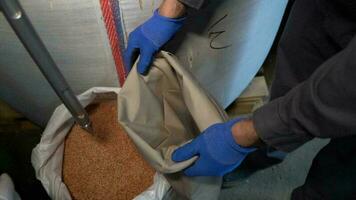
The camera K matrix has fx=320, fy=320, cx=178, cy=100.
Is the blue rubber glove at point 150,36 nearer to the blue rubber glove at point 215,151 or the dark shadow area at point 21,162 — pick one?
the blue rubber glove at point 215,151

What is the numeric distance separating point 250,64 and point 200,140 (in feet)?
1.50

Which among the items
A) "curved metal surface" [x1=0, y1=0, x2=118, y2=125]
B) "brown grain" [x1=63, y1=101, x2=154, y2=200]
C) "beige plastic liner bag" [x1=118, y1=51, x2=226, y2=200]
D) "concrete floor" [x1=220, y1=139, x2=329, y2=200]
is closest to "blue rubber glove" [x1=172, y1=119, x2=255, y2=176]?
"beige plastic liner bag" [x1=118, y1=51, x2=226, y2=200]

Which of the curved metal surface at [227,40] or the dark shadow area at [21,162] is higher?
the curved metal surface at [227,40]

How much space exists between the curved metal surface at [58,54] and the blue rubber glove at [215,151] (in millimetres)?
282

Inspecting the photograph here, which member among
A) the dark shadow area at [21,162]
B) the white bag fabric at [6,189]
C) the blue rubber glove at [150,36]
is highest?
the blue rubber glove at [150,36]

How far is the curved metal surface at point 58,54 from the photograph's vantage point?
23.5 inches

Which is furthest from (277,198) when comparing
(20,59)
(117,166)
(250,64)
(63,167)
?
(20,59)

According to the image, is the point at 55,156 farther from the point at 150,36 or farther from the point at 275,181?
the point at 275,181

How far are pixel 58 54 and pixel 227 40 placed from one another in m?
0.39

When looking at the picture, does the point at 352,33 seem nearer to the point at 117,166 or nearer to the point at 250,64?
the point at 250,64

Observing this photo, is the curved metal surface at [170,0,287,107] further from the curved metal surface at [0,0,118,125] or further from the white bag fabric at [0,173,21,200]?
the white bag fabric at [0,173,21,200]

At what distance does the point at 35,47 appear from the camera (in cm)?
42

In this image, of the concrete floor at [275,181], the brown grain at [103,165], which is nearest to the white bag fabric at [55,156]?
the brown grain at [103,165]

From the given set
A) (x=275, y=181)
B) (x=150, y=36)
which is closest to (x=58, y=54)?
(x=150, y=36)
